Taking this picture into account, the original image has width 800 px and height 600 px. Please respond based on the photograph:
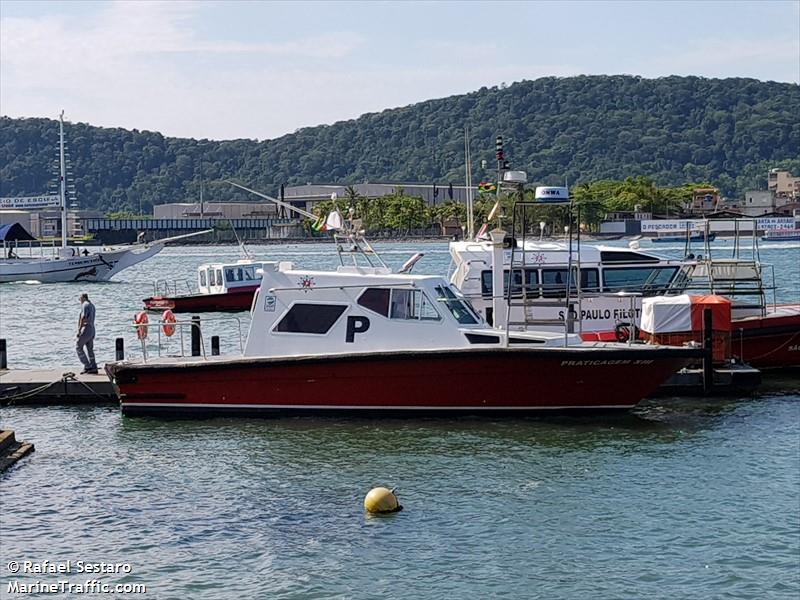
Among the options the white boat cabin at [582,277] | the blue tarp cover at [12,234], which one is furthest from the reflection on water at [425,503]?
the blue tarp cover at [12,234]

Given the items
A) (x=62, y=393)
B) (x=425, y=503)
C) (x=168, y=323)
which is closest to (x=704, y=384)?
(x=425, y=503)

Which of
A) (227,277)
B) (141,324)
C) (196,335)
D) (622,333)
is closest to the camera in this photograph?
(141,324)

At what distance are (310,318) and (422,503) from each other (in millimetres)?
6584

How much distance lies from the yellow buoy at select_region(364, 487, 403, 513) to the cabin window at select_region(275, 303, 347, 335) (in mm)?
6526

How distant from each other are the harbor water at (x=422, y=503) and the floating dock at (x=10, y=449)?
0.55 feet

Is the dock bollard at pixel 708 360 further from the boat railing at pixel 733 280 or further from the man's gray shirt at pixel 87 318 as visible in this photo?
the man's gray shirt at pixel 87 318

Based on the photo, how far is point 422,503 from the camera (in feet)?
56.1

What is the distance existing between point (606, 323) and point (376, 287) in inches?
279

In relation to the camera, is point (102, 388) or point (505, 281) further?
point (505, 281)

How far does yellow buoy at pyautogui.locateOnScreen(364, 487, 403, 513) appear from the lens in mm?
16438

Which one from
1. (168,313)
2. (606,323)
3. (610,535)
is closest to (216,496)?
(610,535)

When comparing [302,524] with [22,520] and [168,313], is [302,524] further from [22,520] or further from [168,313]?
[168,313]

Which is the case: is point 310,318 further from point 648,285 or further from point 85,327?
point 648,285

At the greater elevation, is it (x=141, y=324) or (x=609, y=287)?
(x=609, y=287)
